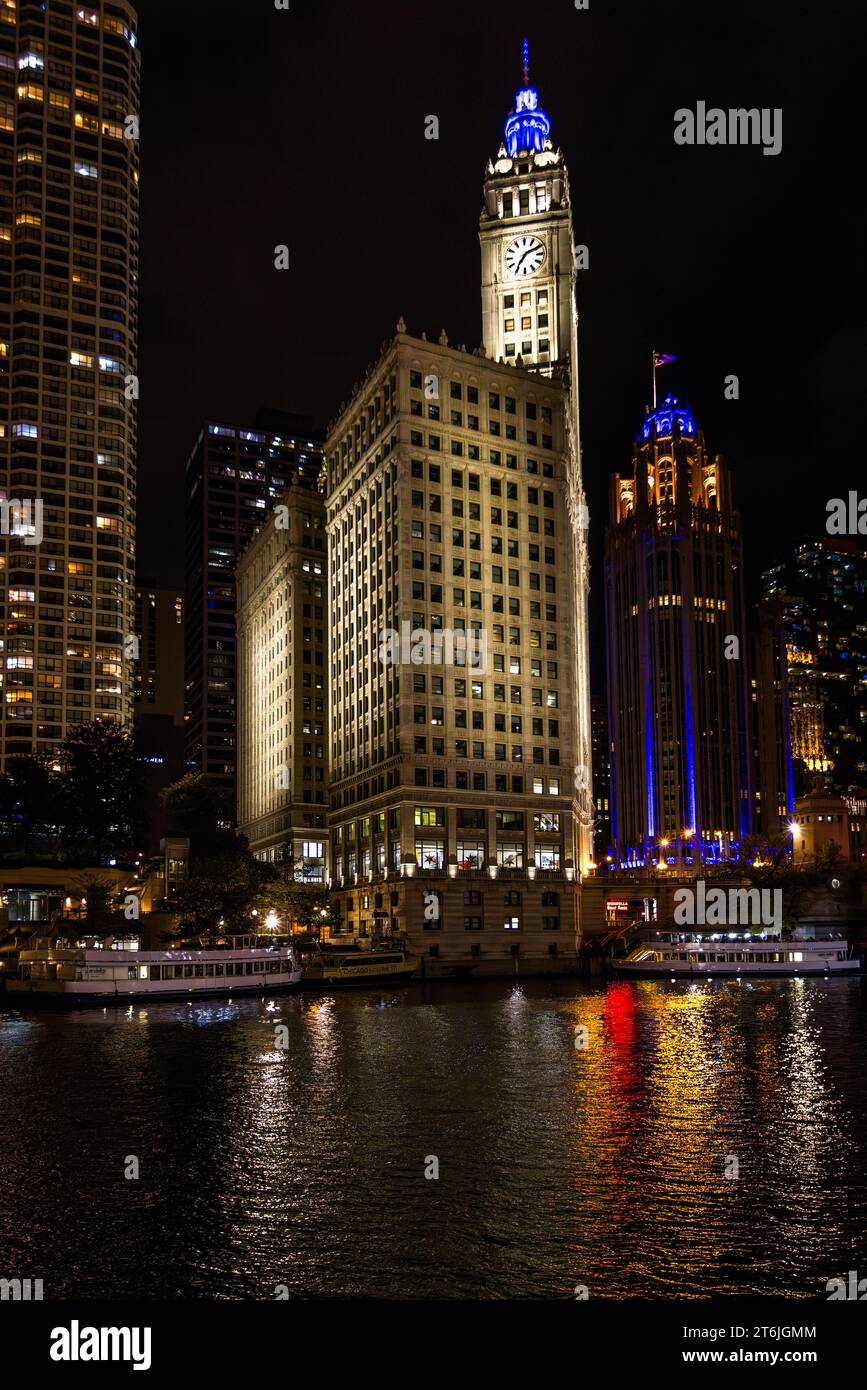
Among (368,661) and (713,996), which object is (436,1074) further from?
(368,661)

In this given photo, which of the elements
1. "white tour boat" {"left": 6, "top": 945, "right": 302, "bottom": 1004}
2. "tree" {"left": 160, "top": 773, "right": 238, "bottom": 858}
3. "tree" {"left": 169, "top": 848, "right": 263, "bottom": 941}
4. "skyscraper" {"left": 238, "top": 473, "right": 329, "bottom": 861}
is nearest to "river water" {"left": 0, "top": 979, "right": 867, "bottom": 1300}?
"white tour boat" {"left": 6, "top": 945, "right": 302, "bottom": 1004}

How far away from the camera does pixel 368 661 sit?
461 ft

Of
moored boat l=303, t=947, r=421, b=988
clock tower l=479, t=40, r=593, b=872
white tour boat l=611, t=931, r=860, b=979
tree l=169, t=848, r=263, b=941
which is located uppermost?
clock tower l=479, t=40, r=593, b=872

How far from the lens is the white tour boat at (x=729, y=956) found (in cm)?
12025

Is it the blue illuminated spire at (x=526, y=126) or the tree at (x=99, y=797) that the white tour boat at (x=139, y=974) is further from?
the blue illuminated spire at (x=526, y=126)

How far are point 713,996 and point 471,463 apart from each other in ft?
225

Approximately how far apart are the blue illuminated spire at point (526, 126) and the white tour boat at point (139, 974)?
136m

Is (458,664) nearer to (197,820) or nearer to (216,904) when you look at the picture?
(216,904)

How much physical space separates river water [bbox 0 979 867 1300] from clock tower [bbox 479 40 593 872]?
10526 centimetres

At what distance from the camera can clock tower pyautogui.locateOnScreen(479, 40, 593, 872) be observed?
543ft

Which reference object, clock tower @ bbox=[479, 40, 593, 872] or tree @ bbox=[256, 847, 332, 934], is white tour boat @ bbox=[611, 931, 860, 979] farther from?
tree @ bbox=[256, 847, 332, 934]

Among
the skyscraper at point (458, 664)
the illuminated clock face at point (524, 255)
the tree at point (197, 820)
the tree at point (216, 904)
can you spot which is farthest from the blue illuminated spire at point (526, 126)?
the tree at point (216, 904)

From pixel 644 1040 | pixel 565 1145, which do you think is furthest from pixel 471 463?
pixel 565 1145

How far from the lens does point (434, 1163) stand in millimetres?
33156
